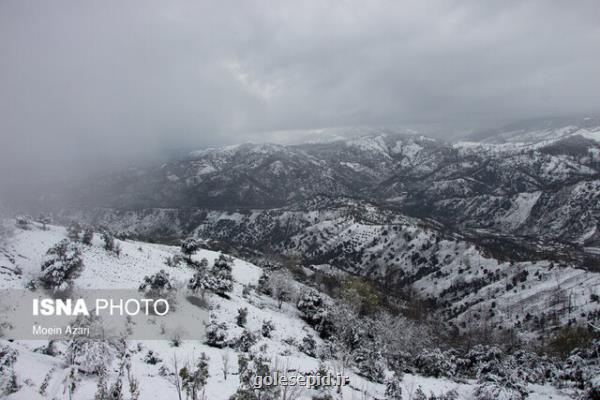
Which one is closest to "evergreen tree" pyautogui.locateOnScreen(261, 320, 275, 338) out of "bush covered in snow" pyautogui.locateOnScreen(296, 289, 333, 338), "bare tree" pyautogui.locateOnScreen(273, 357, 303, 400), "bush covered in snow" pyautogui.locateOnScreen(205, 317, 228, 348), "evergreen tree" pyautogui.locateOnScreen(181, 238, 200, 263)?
"bush covered in snow" pyautogui.locateOnScreen(205, 317, 228, 348)

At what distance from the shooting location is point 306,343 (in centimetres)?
5903

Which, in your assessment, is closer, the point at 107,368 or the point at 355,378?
the point at 107,368

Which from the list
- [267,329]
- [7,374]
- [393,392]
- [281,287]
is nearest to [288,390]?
[393,392]

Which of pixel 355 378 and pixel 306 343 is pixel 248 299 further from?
pixel 355 378

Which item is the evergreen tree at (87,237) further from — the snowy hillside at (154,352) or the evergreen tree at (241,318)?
the evergreen tree at (241,318)

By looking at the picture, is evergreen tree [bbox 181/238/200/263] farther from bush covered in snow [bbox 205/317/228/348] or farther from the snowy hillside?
bush covered in snow [bbox 205/317/228/348]

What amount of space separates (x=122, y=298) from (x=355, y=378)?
34.8 m

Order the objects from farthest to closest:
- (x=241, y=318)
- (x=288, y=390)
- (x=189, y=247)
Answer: (x=189, y=247) < (x=241, y=318) < (x=288, y=390)

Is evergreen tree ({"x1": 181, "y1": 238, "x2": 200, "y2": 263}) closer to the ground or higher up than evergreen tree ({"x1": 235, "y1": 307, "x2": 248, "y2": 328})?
higher up

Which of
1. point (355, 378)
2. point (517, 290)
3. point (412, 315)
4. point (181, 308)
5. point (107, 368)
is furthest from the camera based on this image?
point (517, 290)

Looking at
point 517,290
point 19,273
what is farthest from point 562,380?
point 517,290

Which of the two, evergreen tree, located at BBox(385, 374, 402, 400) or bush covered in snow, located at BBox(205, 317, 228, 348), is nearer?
evergreen tree, located at BBox(385, 374, 402, 400)

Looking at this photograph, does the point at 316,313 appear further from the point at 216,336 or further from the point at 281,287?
the point at 216,336

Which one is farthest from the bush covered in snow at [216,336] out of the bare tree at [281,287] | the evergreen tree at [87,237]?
the bare tree at [281,287]
